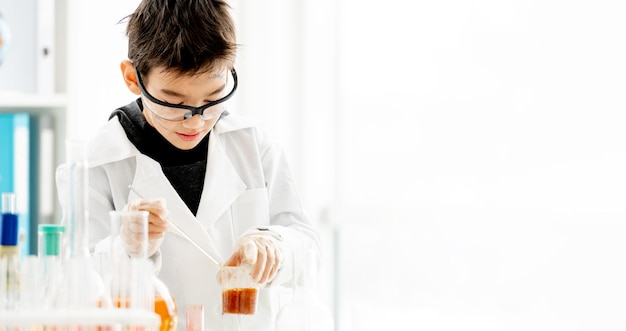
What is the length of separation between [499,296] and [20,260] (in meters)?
1.10

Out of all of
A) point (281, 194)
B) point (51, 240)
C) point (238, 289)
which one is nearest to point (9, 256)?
point (51, 240)

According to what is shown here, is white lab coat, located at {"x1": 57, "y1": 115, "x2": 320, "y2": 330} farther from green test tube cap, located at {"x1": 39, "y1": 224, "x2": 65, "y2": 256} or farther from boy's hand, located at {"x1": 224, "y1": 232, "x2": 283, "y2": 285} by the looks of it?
green test tube cap, located at {"x1": 39, "y1": 224, "x2": 65, "y2": 256}

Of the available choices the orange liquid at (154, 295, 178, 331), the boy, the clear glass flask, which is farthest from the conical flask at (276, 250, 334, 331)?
the clear glass flask

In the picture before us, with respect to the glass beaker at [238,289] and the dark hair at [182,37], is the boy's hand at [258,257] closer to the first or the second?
the glass beaker at [238,289]

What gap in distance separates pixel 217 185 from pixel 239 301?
449mm

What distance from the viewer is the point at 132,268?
109 centimetres

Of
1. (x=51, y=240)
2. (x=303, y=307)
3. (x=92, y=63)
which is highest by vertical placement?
(x=92, y=63)

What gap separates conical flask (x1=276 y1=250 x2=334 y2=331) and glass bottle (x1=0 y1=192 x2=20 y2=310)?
391 mm

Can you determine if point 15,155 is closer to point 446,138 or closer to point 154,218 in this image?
point 446,138

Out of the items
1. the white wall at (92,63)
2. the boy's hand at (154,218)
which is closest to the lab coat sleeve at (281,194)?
the boy's hand at (154,218)

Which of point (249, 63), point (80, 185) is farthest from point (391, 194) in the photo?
point (80, 185)

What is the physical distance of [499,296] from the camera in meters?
1.87

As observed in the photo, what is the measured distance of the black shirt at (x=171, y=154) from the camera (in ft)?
5.67

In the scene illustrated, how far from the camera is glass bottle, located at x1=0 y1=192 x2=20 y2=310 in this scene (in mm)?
1087
